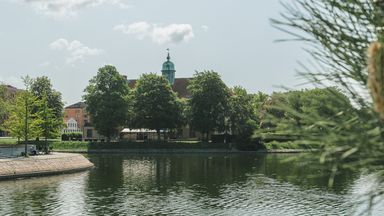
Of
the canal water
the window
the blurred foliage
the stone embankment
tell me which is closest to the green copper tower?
the window

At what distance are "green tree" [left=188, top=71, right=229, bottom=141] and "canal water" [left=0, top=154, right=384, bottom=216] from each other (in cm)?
3442

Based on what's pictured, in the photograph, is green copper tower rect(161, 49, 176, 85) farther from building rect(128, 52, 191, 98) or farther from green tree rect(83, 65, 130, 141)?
green tree rect(83, 65, 130, 141)

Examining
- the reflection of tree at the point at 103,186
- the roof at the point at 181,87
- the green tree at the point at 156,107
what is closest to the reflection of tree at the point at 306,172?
the reflection of tree at the point at 103,186

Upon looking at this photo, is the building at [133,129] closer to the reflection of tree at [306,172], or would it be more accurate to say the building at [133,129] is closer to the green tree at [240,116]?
the green tree at [240,116]

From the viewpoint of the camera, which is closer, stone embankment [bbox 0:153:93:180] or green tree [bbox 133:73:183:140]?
stone embankment [bbox 0:153:93:180]

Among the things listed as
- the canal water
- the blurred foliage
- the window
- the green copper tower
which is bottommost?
the canal water

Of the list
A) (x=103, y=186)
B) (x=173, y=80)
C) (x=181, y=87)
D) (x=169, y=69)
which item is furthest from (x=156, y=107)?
(x=169, y=69)

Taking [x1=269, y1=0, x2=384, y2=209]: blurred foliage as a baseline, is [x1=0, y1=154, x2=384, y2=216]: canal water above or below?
below

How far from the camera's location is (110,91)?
91312 millimetres

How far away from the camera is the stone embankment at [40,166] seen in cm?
4641

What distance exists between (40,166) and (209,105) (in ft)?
143

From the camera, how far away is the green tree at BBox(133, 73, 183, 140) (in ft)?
293

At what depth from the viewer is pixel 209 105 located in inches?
3516

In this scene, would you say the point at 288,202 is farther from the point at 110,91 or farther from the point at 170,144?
the point at 110,91
